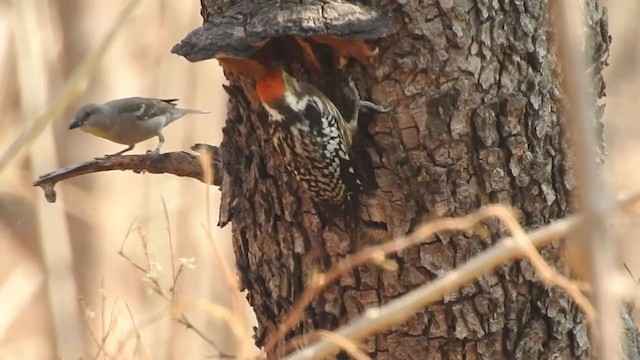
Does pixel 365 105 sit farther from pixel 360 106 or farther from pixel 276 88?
pixel 276 88

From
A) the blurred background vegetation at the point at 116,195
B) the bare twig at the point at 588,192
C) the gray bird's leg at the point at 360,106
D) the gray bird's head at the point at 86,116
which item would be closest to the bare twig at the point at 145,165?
the gray bird's leg at the point at 360,106

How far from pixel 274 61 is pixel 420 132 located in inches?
16.0

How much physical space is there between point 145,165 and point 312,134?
0.44 meters

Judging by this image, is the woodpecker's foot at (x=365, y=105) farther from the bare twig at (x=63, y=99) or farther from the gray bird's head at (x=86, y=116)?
the gray bird's head at (x=86, y=116)

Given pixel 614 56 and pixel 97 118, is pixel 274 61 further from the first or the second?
pixel 614 56

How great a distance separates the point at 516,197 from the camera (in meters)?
2.18

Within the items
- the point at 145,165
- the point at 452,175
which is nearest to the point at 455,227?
the point at 452,175

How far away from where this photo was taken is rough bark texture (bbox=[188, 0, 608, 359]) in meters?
2.12

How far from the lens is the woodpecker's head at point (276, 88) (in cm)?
223

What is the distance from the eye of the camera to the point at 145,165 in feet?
7.84

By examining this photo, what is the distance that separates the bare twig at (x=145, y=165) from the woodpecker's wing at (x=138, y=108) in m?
1.11

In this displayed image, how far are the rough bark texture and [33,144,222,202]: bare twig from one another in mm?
203

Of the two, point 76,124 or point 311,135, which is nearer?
point 311,135

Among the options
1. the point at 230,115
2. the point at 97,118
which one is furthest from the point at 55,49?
the point at 230,115
